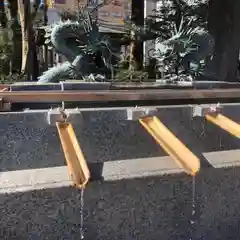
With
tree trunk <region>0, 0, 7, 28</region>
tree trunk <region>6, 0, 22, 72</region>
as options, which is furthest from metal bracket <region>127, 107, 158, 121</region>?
tree trunk <region>0, 0, 7, 28</region>

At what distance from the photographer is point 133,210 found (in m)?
2.63

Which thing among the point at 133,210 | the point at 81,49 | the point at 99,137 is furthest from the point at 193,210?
the point at 81,49

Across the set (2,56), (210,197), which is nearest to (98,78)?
(210,197)

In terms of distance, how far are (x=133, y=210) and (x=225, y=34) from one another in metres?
10.3

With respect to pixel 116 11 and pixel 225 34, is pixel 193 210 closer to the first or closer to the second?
pixel 225 34

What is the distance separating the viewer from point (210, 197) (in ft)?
9.40

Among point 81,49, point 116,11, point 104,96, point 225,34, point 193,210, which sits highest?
point 116,11

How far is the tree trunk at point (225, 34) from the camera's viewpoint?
11680 mm

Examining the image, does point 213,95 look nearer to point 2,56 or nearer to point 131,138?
point 131,138

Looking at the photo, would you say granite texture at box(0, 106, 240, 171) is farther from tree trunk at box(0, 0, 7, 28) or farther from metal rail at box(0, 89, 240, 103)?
tree trunk at box(0, 0, 7, 28)

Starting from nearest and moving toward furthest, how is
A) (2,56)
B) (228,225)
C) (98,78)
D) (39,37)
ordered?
1. (228,225)
2. (98,78)
3. (2,56)
4. (39,37)

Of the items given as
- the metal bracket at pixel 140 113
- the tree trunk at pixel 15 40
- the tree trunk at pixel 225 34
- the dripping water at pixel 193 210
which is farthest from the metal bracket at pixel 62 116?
the tree trunk at pixel 15 40

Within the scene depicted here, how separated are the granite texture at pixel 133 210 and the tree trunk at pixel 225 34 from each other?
919cm

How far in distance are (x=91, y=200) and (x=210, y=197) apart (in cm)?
98
